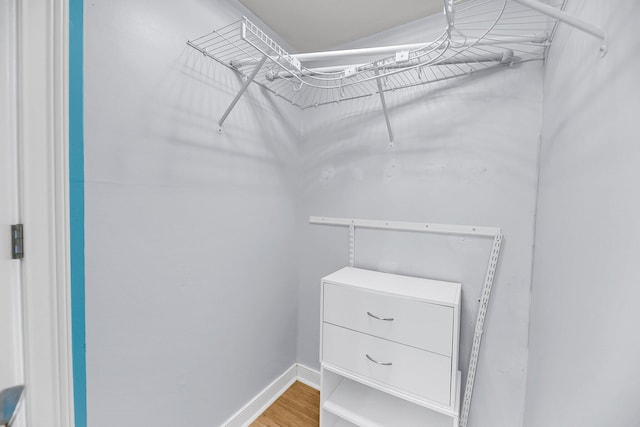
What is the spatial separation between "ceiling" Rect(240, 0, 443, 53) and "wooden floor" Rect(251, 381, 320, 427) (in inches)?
91.6

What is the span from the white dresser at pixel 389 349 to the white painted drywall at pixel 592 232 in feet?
1.06

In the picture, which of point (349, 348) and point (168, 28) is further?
point (349, 348)

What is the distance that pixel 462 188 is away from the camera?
1.28 m

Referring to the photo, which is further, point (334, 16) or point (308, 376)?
point (308, 376)

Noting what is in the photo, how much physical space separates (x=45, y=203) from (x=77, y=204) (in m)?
0.14

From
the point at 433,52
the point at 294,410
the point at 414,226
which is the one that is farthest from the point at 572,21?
the point at 294,410

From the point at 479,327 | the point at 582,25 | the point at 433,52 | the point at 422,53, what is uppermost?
the point at 433,52

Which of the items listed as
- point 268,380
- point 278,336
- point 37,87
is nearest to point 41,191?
point 37,87

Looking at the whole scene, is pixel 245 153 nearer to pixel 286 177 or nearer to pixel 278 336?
pixel 286 177

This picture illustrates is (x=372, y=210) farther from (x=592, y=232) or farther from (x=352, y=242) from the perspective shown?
(x=592, y=232)

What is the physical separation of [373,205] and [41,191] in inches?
54.2

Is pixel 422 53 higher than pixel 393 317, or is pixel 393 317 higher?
pixel 422 53

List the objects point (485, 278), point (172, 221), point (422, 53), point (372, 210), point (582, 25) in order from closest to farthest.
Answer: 1. point (582, 25)
2. point (422, 53)
3. point (172, 221)
4. point (485, 278)
5. point (372, 210)

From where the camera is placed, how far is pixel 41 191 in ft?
2.16
